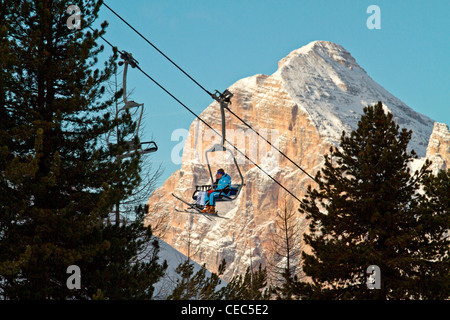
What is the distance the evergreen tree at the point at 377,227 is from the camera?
19.6m

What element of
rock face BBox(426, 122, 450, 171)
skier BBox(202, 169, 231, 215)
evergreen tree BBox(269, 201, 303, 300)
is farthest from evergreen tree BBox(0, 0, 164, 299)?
rock face BBox(426, 122, 450, 171)

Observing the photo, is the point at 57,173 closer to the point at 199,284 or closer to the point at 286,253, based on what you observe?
the point at 199,284

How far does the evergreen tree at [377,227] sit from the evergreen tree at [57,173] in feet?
22.7

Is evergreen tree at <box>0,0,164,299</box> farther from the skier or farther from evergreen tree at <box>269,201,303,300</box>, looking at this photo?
evergreen tree at <box>269,201,303,300</box>

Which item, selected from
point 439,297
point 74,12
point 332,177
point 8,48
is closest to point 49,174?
point 8,48

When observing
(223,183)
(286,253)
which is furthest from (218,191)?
(286,253)

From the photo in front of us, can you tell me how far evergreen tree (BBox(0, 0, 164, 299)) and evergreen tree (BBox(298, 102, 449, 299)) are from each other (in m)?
6.91

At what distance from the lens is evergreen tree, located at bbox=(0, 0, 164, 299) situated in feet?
44.1

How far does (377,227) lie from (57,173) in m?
10.9

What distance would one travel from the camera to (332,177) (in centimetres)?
2159

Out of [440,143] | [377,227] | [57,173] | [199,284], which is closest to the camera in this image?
[57,173]

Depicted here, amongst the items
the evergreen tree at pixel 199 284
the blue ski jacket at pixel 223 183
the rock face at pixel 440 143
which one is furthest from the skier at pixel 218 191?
the rock face at pixel 440 143

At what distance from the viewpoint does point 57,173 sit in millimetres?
13461

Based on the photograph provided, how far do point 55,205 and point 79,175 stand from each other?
3.03 ft
